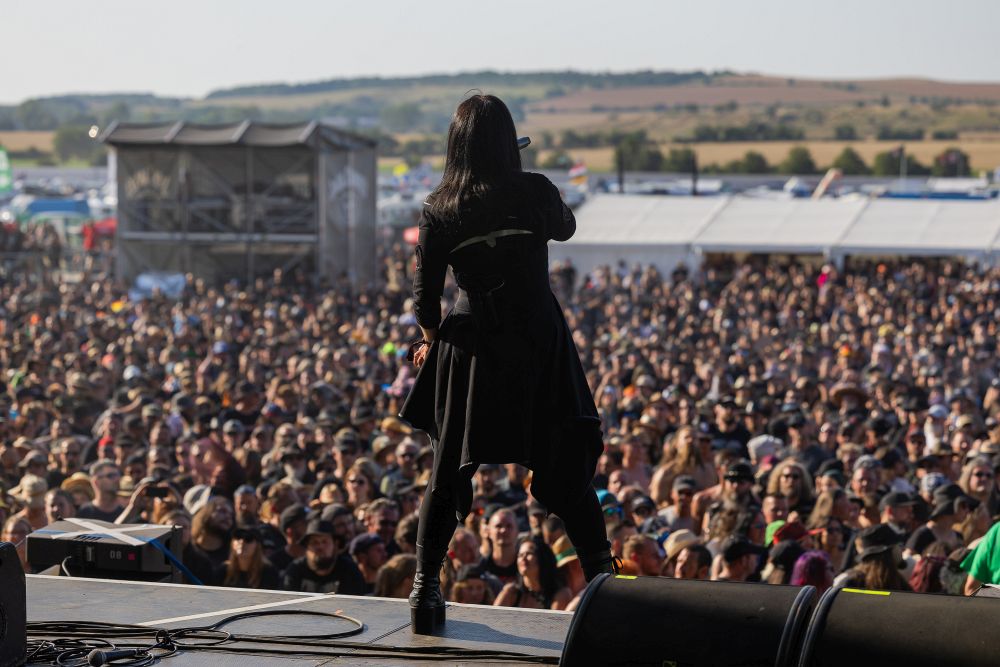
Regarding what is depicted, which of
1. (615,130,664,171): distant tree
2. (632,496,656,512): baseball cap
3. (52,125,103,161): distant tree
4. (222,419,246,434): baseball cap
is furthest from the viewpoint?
(52,125,103,161): distant tree

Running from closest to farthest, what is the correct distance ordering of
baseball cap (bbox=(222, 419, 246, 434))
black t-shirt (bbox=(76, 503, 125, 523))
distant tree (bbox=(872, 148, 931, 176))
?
black t-shirt (bbox=(76, 503, 125, 523)) < baseball cap (bbox=(222, 419, 246, 434)) < distant tree (bbox=(872, 148, 931, 176))

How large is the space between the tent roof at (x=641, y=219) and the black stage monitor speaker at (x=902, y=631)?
3064 centimetres

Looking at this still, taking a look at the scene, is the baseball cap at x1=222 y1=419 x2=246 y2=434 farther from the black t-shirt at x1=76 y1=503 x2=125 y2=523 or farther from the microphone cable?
the microphone cable

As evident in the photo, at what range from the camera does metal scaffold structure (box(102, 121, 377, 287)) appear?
104ft

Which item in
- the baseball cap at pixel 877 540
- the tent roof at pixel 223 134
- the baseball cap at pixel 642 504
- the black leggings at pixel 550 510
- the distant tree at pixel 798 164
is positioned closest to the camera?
the black leggings at pixel 550 510

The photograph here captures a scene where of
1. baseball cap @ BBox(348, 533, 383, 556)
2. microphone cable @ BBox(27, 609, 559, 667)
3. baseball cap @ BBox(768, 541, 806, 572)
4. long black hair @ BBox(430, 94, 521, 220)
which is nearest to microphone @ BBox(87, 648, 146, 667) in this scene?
microphone cable @ BBox(27, 609, 559, 667)

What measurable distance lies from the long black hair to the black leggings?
0.84 metres

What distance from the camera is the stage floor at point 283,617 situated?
4.13 meters

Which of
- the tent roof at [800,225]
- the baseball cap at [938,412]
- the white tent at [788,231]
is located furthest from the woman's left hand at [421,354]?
the tent roof at [800,225]

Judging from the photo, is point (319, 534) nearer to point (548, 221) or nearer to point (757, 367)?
point (548, 221)

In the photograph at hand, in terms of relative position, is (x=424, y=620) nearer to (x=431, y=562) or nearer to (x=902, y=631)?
(x=431, y=562)

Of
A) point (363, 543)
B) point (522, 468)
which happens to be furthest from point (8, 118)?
point (363, 543)

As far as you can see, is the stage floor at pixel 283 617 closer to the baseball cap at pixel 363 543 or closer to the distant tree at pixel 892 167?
the baseball cap at pixel 363 543

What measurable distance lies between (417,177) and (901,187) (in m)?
23.3
